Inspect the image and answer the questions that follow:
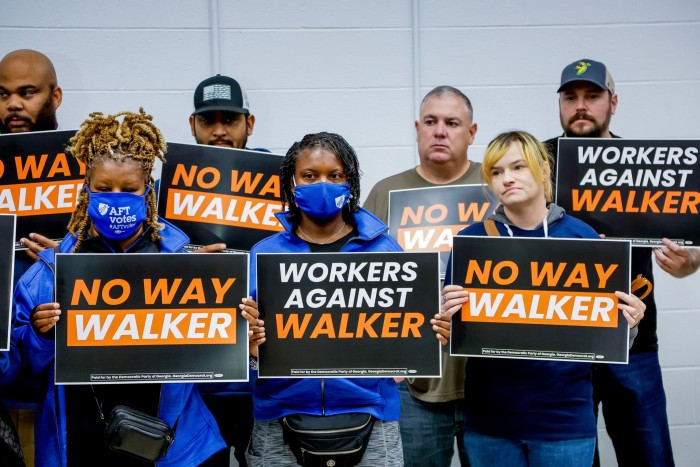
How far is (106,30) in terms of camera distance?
12.3 ft

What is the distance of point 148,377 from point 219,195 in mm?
875

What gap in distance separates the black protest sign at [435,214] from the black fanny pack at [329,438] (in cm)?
84

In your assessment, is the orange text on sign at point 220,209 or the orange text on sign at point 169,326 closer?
the orange text on sign at point 169,326

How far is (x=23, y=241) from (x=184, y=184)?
59 cm

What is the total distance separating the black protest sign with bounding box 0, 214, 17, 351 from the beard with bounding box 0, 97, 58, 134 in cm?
85

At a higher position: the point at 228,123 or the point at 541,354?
the point at 228,123

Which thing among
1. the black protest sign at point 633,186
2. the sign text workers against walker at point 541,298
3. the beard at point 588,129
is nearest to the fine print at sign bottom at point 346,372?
the sign text workers against walker at point 541,298

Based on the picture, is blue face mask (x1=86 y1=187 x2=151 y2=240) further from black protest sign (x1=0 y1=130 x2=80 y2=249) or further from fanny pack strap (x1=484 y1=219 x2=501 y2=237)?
fanny pack strap (x1=484 y1=219 x2=501 y2=237)

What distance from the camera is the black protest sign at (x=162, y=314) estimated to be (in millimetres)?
2229

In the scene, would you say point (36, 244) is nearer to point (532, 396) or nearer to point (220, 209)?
point (220, 209)

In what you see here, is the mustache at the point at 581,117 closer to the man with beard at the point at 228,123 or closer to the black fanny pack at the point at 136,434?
the man with beard at the point at 228,123

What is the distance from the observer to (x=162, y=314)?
89.1 inches

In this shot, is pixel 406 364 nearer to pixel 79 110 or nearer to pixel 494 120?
pixel 494 120

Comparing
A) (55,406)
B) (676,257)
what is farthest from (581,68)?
(55,406)
